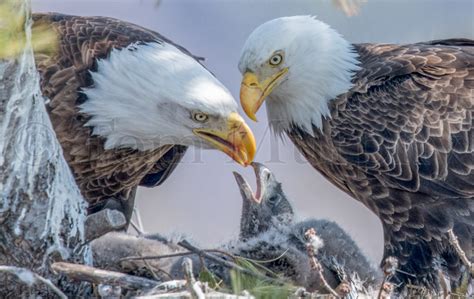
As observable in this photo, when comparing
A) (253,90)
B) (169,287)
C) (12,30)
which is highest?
(12,30)

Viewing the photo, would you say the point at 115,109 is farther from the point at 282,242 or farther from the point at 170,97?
the point at 282,242

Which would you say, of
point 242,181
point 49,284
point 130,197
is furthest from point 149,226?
point 49,284

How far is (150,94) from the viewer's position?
450cm

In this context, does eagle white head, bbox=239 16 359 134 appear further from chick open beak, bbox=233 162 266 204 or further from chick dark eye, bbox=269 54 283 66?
chick open beak, bbox=233 162 266 204

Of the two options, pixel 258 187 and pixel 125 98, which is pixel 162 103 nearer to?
pixel 125 98

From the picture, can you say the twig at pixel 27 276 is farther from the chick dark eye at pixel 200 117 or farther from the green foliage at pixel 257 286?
the chick dark eye at pixel 200 117

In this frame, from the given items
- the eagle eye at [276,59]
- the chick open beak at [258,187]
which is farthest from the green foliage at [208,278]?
the eagle eye at [276,59]

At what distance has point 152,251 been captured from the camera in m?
4.20

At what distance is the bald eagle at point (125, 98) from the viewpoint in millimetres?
4355

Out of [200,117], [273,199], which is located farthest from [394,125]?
[200,117]

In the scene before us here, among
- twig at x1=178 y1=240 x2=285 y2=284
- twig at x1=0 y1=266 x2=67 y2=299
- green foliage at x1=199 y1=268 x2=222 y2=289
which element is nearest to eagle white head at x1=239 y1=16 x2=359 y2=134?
twig at x1=178 y1=240 x2=285 y2=284

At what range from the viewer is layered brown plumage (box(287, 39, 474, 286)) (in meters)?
4.58

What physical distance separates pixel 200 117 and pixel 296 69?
717 millimetres

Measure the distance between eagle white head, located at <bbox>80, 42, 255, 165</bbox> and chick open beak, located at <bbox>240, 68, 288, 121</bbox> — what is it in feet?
0.69
